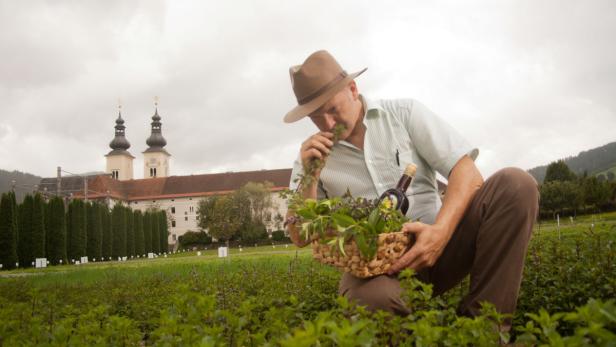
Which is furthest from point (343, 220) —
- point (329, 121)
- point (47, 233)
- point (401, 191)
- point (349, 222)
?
point (47, 233)

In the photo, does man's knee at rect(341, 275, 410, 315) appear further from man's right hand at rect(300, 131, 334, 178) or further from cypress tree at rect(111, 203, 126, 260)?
cypress tree at rect(111, 203, 126, 260)

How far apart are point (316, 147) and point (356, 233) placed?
2.05 feet

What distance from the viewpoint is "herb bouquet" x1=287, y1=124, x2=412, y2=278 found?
7.39 feet

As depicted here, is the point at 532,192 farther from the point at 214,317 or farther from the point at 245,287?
the point at 245,287

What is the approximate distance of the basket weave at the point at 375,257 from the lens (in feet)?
7.48

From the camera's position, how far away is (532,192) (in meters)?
2.49

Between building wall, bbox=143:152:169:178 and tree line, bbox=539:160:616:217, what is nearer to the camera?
tree line, bbox=539:160:616:217

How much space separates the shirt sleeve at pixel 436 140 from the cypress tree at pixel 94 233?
119 ft

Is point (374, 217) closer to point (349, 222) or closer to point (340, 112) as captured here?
point (349, 222)

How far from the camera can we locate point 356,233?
2.23 m

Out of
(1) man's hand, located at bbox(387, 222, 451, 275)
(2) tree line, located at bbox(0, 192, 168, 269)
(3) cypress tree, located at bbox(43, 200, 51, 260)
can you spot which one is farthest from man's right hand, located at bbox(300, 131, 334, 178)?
(3) cypress tree, located at bbox(43, 200, 51, 260)

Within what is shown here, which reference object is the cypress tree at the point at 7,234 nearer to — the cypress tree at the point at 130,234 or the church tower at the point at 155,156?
the cypress tree at the point at 130,234

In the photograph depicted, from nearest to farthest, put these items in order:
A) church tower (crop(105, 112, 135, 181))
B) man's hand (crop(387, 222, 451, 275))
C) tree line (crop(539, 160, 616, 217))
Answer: man's hand (crop(387, 222, 451, 275)) → tree line (crop(539, 160, 616, 217)) → church tower (crop(105, 112, 135, 181))

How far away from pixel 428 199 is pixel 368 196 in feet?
1.06
